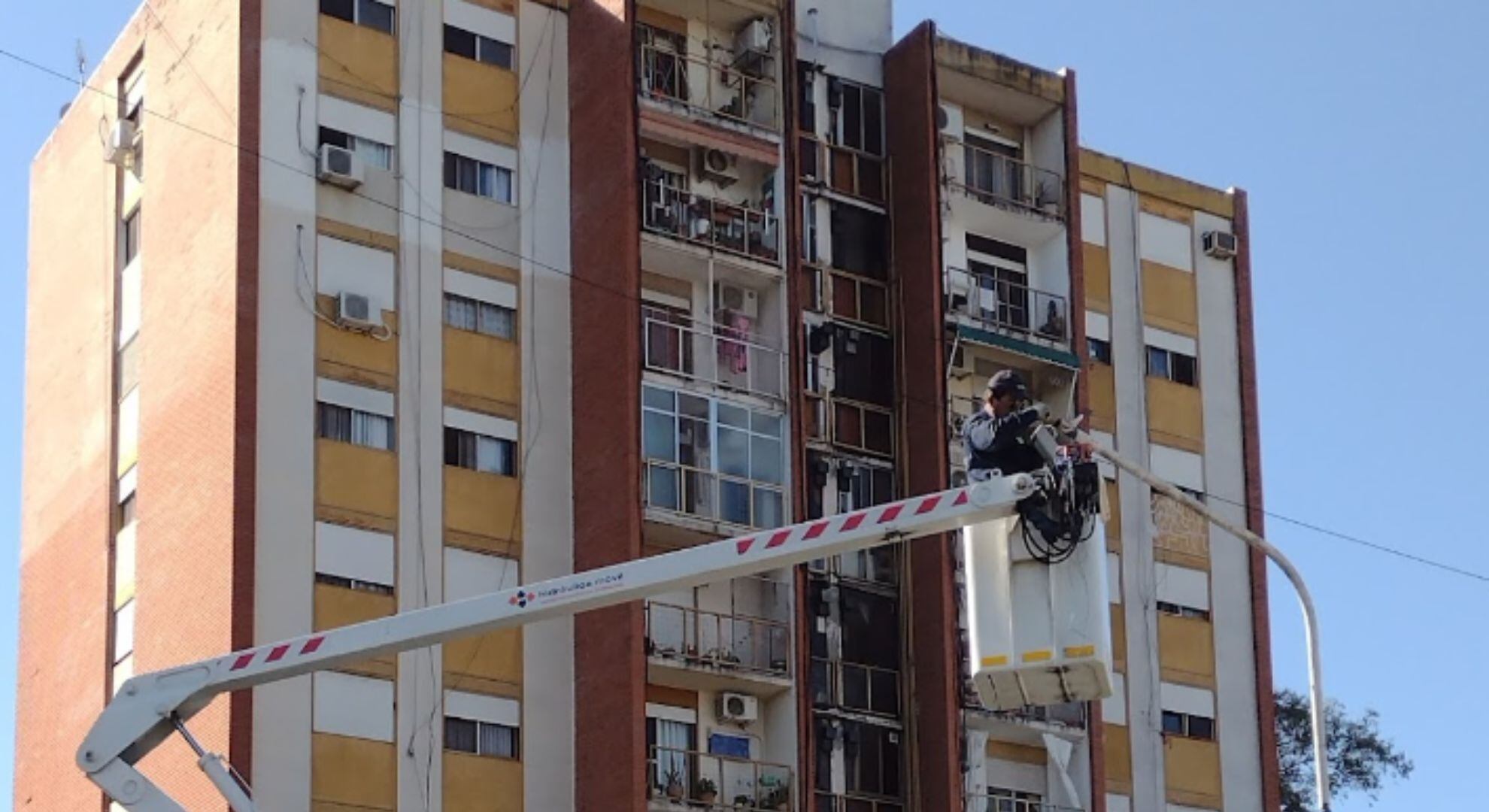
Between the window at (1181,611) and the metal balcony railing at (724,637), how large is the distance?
390 inches

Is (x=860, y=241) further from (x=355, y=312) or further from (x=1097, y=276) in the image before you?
(x=355, y=312)

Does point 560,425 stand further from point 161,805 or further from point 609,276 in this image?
point 161,805

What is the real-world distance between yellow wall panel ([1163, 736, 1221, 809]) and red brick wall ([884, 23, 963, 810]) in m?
6.32

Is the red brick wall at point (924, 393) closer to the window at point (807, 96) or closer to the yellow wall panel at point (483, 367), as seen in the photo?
the window at point (807, 96)

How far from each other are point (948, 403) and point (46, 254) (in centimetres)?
1612

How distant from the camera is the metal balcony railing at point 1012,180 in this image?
174ft

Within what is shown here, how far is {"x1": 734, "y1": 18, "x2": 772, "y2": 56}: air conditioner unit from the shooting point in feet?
164

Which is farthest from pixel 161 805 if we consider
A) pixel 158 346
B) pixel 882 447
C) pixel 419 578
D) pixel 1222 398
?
pixel 1222 398

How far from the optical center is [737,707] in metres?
46.6

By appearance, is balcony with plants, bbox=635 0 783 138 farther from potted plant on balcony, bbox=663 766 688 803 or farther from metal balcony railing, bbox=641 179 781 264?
potted plant on balcony, bbox=663 766 688 803

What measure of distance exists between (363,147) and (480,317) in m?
3.22

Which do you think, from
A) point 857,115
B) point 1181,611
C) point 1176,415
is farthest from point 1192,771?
point 857,115

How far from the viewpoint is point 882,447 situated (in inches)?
1987

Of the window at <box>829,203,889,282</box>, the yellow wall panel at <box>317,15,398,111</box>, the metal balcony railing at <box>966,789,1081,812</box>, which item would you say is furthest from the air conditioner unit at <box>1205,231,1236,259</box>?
the yellow wall panel at <box>317,15,398,111</box>
